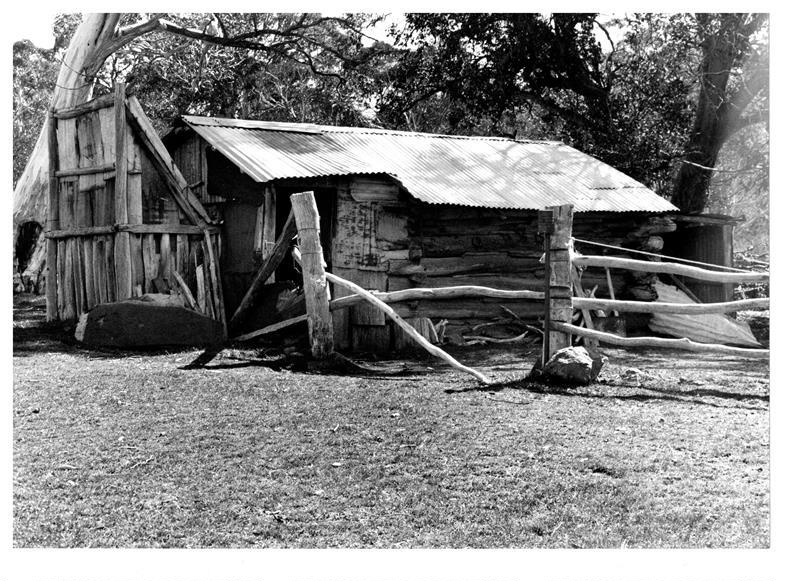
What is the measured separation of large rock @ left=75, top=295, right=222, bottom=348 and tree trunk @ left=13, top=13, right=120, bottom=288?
5.40m

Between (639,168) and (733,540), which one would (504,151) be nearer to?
(639,168)

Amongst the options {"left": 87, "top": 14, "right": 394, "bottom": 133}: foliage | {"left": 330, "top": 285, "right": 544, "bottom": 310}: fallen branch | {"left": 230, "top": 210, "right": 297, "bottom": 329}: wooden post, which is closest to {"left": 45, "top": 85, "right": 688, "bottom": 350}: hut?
{"left": 230, "top": 210, "right": 297, "bottom": 329}: wooden post

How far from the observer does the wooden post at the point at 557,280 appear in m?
8.55

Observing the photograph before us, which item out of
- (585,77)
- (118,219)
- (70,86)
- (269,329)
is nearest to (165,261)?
(118,219)

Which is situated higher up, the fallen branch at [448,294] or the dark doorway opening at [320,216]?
the dark doorway opening at [320,216]

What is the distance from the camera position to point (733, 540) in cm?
491

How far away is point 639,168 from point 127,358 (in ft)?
31.0

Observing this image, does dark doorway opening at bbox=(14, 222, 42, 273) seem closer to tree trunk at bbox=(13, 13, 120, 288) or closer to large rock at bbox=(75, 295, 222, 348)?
tree trunk at bbox=(13, 13, 120, 288)

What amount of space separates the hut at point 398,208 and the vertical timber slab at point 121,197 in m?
0.99

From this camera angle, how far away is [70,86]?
15367mm

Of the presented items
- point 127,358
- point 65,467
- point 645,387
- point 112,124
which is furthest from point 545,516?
point 112,124

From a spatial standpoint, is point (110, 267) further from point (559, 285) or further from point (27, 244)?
point (27, 244)

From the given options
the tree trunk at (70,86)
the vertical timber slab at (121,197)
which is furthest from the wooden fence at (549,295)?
the tree trunk at (70,86)

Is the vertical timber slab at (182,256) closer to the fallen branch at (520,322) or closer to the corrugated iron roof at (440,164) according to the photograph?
the corrugated iron roof at (440,164)
